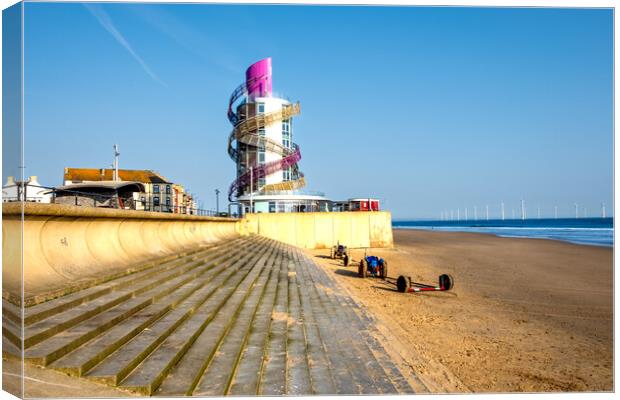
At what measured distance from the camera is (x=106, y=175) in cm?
5419

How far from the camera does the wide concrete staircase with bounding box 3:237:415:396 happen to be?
4.11m

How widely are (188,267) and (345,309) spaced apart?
4487mm

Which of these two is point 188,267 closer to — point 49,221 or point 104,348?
point 49,221

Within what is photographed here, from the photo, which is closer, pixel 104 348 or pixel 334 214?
pixel 104 348

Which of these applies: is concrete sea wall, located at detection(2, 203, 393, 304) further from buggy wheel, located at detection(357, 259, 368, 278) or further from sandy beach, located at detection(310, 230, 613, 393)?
buggy wheel, located at detection(357, 259, 368, 278)

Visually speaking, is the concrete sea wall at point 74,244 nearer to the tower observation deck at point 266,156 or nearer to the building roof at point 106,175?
the tower observation deck at point 266,156

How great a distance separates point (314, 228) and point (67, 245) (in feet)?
93.1

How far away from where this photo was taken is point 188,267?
1070cm

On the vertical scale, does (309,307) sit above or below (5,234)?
below

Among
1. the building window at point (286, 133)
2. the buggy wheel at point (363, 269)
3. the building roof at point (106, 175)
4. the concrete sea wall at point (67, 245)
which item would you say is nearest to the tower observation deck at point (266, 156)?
the building window at point (286, 133)

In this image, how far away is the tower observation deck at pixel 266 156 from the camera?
144ft

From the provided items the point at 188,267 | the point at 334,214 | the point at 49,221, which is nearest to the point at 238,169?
the point at 334,214

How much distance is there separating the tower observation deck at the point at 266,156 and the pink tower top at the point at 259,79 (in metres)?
0.20

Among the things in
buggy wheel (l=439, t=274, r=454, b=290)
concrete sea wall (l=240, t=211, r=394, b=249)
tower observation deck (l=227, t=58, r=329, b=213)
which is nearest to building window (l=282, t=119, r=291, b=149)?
tower observation deck (l=227, t=58, r=329, b=213)
